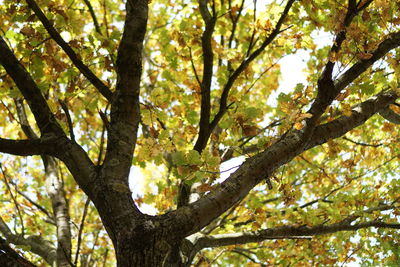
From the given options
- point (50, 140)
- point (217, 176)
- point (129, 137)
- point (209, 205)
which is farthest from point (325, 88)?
point (50, 140)

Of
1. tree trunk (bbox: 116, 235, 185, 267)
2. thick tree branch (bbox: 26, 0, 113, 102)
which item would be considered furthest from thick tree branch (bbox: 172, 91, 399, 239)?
thick tree branch (bbox: 26, 0, 113, 102)

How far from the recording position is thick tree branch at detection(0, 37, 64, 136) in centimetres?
224

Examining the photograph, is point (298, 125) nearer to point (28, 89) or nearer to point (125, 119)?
point (125, 119)

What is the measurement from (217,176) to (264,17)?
1.83 metres

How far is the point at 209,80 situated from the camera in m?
2.94

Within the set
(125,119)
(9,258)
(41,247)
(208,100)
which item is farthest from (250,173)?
(41,247)

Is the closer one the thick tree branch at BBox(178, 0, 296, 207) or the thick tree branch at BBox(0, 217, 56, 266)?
the thick tree branch at BBox(178, 0, 296, 207)

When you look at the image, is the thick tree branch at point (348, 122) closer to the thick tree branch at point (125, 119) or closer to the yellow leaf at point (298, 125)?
the yellow leaf at point (298, 125)

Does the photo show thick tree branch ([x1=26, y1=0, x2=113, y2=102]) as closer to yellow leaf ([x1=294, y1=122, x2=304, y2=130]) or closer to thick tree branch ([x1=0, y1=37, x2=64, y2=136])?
thick tree branch ([x1=0, y1=37, x2=64, y2=136])

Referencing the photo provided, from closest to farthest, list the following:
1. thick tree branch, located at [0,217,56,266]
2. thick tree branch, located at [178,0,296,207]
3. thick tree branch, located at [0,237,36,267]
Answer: thick tree branch, located at [0,237,36,267]
thick tree branch, located at [178,0,296,207]
thick tree branch, located at [0,217,56,266]

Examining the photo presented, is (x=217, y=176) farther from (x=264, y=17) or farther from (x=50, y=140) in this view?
(x=264, y=17)

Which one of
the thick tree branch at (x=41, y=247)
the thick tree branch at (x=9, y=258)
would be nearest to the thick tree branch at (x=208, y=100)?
the thick tree branch at (x=9, y=258)

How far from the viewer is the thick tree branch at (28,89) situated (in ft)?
7.36

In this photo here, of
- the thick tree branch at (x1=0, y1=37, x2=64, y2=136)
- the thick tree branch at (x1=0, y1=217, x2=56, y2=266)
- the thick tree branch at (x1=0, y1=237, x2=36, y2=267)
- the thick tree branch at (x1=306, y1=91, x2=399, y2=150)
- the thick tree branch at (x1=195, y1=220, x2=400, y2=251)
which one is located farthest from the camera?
the thick tree branch at (x1=0, y1=217, x2=56, y2=266)
